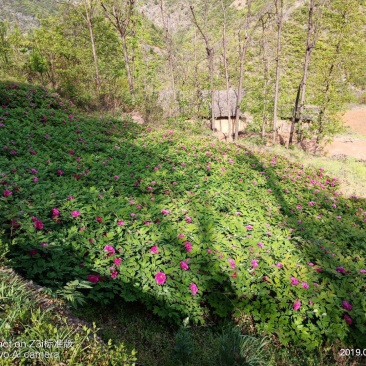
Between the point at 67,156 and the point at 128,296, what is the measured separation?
383 centimetres

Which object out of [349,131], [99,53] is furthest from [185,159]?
[349,131]

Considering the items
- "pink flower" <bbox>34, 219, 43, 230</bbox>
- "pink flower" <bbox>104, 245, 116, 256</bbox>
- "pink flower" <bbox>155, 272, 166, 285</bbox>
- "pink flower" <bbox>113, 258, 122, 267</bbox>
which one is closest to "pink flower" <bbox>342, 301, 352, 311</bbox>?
"pink flower" <bbox>155, 272, 166, 285</bbox>

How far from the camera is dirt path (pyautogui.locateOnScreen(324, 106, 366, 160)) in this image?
67.9 ft

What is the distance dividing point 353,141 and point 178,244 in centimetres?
2841

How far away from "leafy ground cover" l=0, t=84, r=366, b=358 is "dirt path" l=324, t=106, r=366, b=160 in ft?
46.9

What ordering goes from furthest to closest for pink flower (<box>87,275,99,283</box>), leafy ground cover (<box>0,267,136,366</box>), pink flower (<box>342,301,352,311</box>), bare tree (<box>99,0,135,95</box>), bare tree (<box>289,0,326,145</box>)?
bare tree (<box>289,0,326,145</box>), bare tree (<box>99,0,135,95</box>), pink flower (<box>342,301,352,311</box>), pink flower (<box>87,275,99,283</box>), leafy ground cover (<box>0,267,136,366</box>)

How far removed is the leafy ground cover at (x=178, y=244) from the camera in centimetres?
257

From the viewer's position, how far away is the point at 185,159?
6.83 m

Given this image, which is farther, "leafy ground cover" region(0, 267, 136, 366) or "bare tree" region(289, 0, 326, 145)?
"bare tree" region(289, 0, 326, 145)

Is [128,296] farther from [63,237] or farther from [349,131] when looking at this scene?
[349,131]

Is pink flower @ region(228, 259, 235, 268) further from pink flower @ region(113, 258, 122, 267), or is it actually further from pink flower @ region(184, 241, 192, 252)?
pink flower @ region(113, 258, 122, 267)

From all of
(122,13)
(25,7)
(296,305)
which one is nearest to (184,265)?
(296,305)

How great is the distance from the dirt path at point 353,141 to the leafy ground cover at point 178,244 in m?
14.3

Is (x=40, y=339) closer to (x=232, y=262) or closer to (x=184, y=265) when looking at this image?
(x=184, y=265)
